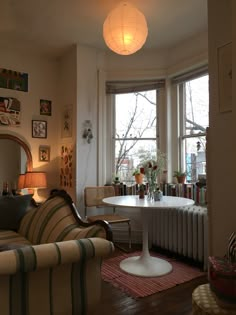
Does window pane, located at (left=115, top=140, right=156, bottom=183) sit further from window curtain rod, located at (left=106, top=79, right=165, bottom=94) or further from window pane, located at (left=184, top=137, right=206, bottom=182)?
window curtain rod, located at (left=106, top=79, right=165, bottom=94)

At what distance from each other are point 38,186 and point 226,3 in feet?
9.96

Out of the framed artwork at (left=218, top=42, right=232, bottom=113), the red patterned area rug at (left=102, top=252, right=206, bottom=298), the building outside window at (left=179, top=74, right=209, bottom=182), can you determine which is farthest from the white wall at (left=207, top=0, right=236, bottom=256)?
the building outside window at (left=179, top=74, right=209, bottom=182)

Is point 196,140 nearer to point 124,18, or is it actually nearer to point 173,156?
point 173,156

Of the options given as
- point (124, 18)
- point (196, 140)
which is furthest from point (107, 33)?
point (196, 140)

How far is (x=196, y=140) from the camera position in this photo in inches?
148

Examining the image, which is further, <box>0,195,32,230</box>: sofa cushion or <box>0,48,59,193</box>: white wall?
<box>0,48,59,193</box>: white wall

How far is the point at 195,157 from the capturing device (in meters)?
3.77

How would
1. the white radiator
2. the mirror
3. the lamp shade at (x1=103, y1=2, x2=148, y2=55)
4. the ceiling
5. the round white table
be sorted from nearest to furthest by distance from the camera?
the lamp shade at (x1=103, y1=2, x2=148, y2=55)
the round white table
the ceiling
the white radiator
the mirror

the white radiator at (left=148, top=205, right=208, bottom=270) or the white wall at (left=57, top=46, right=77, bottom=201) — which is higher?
the white wall at (left=57, top=46, right=77, bottom=201)

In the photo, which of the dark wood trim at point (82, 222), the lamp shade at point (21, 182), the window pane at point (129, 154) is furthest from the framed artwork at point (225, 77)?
the lamp shade at point (21, 182)

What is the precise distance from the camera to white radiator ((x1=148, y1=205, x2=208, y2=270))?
3.06 m

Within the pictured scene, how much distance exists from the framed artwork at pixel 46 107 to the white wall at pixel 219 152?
2798mm

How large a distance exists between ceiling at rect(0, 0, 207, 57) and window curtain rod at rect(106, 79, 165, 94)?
0.52 meters

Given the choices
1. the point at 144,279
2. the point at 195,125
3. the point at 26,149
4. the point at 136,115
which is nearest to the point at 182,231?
the point at 144,279
